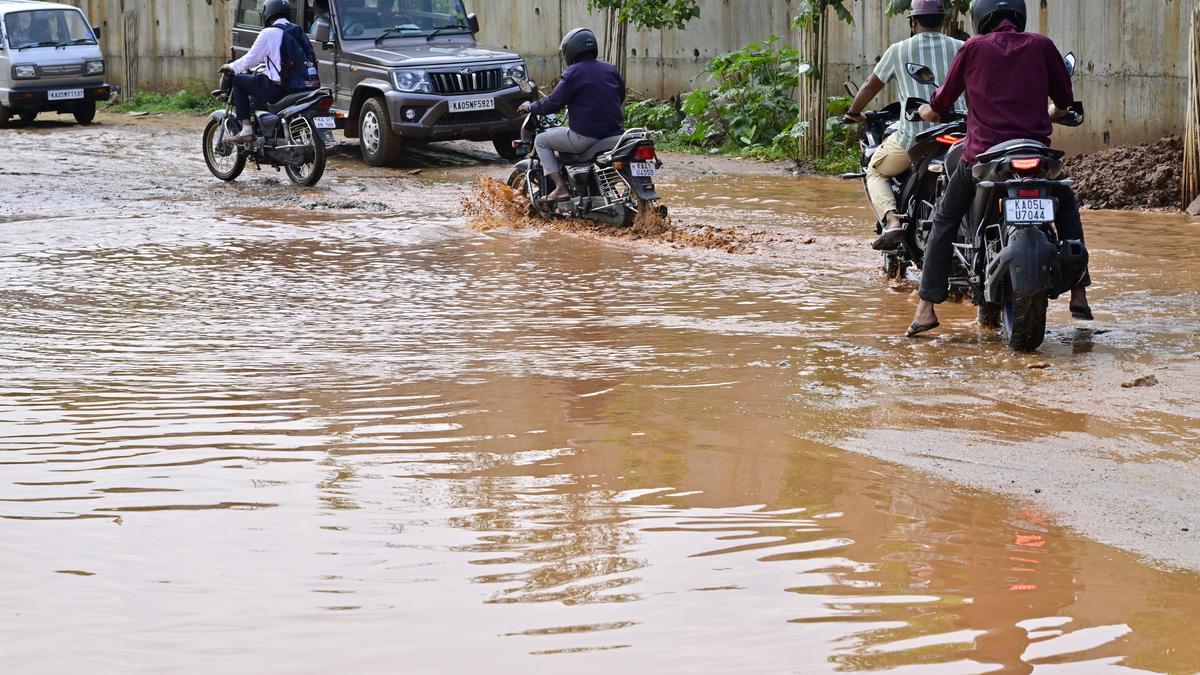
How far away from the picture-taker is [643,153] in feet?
37.2

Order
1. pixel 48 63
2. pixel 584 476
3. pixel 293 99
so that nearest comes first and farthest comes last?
pixel 584 476 → pixel 293 99 → pixel 48 63

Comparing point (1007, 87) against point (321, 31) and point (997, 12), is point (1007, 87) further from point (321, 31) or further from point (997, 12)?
point (321, 31)

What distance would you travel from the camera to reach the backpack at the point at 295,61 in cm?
1487

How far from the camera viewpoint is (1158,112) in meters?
13.6

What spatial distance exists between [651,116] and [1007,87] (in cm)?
1256

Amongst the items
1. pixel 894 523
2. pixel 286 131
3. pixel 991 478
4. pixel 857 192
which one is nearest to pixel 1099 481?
pixel 991 478

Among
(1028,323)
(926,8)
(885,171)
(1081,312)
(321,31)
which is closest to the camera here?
(1028,323)

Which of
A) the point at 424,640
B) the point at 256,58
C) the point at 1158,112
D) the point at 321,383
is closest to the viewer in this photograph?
the point at 424,640

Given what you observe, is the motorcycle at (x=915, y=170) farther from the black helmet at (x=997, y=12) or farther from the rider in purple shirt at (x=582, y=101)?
the rider in purple shirt at (x=582, y=101)

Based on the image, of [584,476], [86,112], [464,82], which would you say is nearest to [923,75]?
[584,476]

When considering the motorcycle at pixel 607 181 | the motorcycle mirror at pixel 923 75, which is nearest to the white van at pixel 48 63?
the motorcycle at pixel 607 181

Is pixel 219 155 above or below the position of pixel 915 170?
above

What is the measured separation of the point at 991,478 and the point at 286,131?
1141 cm

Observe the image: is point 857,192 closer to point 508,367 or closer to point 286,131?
point 286,131
